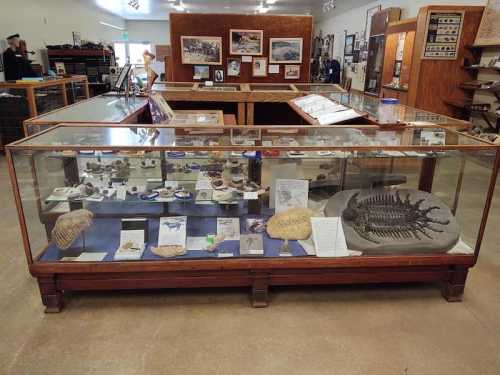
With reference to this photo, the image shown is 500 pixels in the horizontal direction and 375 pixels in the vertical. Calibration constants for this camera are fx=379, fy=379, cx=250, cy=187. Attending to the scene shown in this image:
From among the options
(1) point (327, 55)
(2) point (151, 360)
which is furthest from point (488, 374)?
(1) point (327, 55)

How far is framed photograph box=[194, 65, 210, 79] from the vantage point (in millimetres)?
5484

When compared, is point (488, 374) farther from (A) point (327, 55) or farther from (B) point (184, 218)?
(A) point (327, 55)

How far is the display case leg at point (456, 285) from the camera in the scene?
2342mm

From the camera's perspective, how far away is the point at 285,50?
215 inches

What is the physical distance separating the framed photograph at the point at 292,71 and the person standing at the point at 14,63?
202 inches

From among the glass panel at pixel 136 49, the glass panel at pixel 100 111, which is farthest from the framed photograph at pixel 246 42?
the glass panel at pixel 136 49

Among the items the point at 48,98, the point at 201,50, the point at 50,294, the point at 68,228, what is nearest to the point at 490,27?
the point at 201,50

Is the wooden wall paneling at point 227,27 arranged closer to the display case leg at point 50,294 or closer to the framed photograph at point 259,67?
the framed photograph at point 259,67

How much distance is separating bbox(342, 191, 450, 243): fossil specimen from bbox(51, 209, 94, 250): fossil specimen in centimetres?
165

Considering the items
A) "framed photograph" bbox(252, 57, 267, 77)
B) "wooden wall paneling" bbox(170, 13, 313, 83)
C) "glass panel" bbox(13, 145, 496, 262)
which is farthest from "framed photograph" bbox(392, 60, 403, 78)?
"glass panel" bbox(13, 145, 496, 262)

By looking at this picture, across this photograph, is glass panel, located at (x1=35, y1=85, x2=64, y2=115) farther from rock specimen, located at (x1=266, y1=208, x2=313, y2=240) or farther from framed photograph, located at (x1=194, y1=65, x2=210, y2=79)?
rock specimen, located at (x1=266, y1=208, x2=313, y2=240)

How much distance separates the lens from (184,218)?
2.50 meters

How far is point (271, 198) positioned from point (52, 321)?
5.03ft

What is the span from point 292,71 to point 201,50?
4.46 feet
